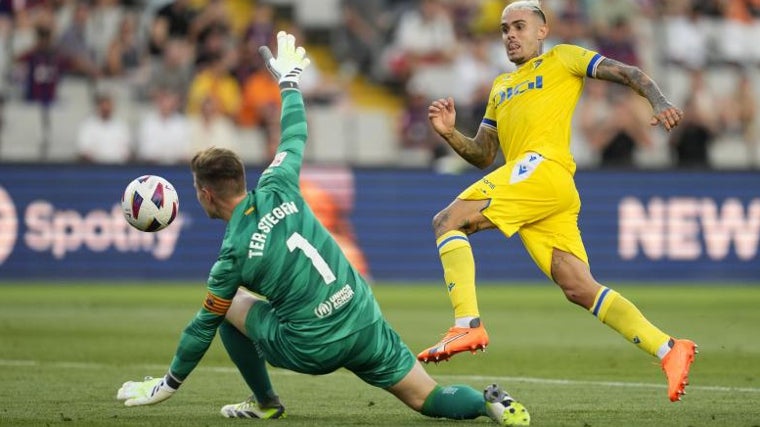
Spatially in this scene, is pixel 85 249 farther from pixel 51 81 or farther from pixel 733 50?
pixel 733 50

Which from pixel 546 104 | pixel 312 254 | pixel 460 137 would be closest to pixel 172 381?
pixel 312 254

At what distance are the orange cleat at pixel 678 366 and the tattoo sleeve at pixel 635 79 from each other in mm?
1428

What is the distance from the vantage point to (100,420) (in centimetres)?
778

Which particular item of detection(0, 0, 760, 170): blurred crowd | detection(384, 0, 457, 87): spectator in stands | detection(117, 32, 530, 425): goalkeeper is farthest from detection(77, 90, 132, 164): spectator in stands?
detection(117, 32, 530, 425): goalkeeper

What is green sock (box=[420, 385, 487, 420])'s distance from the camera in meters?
7.68

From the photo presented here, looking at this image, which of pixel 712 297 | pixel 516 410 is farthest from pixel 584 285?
pixel 712 297

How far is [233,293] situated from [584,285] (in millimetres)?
2416

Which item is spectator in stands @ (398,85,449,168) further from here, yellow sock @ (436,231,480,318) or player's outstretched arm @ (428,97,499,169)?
yellow sock @ (436,231,480,318)

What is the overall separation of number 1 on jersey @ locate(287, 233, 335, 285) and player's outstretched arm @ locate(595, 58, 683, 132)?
212 centimetres

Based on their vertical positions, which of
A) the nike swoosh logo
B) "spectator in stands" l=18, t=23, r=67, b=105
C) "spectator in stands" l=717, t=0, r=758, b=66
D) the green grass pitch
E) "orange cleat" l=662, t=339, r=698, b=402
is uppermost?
"spectator in stands" l=717, t=0, r=758, b=66

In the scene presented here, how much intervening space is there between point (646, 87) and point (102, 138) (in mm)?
13482

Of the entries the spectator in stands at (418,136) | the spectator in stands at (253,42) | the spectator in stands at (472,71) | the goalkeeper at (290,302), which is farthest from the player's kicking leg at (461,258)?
the spectator in stands at (472,71)

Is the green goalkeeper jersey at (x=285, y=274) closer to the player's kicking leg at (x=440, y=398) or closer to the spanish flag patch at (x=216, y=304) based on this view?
the spanish flag patch at (x=216, y=304)

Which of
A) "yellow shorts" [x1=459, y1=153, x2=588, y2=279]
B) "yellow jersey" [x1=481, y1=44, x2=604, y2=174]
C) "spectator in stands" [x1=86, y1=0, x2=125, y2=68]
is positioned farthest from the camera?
"spectator in stands" [x1=86, y1=0, x2=125, y2=68]
